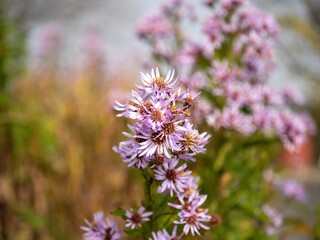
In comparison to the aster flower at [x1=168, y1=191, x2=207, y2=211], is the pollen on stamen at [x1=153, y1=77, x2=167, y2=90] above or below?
above

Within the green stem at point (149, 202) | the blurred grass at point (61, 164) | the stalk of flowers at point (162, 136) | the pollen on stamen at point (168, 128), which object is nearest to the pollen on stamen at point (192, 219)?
the stalk of flowers at point (162, 136)

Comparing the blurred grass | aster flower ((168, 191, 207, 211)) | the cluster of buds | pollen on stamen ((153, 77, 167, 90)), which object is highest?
the blurred grass

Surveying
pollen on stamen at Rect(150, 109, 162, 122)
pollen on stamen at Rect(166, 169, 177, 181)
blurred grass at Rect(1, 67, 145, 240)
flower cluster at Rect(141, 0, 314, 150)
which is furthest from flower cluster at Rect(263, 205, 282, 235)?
pollen on stamen at Rect(150, 109, 162, 122)

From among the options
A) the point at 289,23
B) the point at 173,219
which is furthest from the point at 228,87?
the point at 289,23

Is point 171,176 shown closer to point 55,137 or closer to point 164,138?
point 164,138

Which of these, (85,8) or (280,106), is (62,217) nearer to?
(280,106)

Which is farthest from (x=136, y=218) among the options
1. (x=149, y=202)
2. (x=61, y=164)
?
(x=61, y=164)

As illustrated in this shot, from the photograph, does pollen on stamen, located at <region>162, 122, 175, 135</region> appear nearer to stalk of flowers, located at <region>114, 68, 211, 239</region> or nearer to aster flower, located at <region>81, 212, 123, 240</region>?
stalk of flowers, located at <region>114, 68, 211, 239</region>
